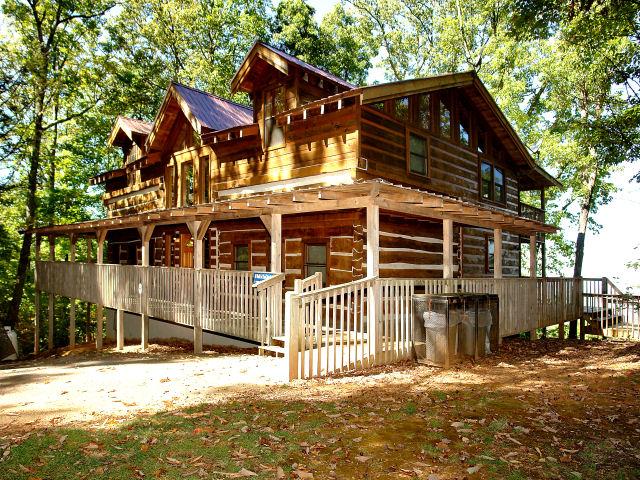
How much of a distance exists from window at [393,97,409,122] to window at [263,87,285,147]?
12.2 ft

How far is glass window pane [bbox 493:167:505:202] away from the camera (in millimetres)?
18875

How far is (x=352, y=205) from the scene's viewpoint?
856 centimetres

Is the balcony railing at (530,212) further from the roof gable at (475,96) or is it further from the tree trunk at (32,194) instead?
the tree trunk at (32,194)

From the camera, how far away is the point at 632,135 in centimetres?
1241

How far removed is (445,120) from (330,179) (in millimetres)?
6005

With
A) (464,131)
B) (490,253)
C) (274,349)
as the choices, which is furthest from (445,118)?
(274,349)

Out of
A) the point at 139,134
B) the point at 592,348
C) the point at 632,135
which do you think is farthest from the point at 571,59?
the point at 139,134

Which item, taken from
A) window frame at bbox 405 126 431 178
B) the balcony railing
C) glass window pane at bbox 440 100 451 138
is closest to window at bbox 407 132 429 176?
window frame at bbox 405 126 431 178

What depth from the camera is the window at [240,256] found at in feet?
52.7

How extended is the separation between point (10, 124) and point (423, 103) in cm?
1860

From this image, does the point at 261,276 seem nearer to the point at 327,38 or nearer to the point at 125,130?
the point at 125,130

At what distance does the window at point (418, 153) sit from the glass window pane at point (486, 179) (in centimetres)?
498

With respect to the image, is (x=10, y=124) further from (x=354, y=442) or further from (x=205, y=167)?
(x=354, y=442)

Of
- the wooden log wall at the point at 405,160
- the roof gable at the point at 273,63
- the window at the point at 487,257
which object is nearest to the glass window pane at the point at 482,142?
the wooden log wall at the point at 405,160
